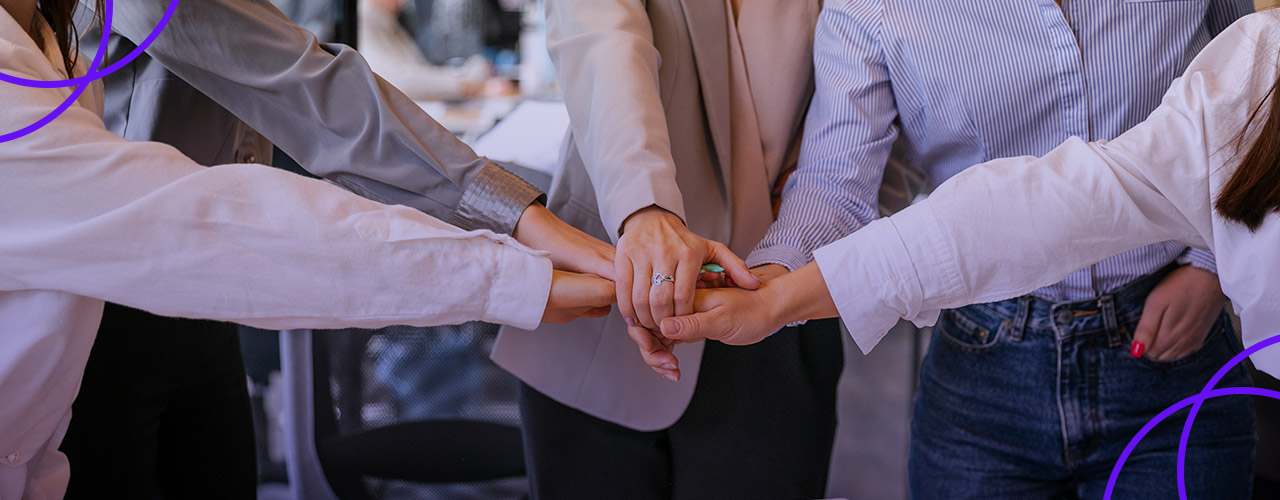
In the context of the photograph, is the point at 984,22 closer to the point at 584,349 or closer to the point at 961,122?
the point at 961,122

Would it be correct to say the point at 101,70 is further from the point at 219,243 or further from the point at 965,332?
the point at 965,332

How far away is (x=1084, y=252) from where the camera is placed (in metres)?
0.86

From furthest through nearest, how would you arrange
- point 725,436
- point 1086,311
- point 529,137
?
point 529,137 → point 725,436 → point 1086,311

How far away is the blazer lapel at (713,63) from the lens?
1066 millimetres

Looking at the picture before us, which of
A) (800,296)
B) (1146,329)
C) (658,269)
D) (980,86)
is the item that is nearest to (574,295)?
(658,269)

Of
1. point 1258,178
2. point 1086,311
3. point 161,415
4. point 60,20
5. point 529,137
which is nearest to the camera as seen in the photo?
point 1258,178

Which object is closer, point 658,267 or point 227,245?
point 227,245

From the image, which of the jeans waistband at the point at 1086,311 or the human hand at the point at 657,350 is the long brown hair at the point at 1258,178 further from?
the human hand at the point at 657,350

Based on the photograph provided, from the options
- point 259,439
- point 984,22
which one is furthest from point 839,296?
point 259,439

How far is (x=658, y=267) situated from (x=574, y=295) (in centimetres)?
8

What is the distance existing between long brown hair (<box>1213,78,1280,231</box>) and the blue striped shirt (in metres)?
0.20

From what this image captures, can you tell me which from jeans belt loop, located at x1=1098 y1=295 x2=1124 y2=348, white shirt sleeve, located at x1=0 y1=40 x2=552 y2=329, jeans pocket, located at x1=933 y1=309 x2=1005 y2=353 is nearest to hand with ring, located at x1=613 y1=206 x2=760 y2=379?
white shirt sleeve, located at x1=0 y1=40 x2=552 y2=329

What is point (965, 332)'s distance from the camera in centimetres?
104

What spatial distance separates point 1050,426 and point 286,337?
96 centimetres
